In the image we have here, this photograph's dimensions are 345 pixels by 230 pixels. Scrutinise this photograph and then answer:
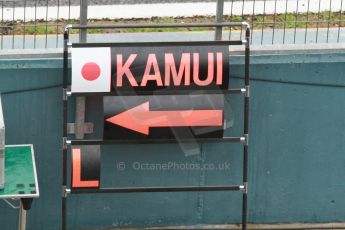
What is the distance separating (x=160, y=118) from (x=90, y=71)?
0.74 m

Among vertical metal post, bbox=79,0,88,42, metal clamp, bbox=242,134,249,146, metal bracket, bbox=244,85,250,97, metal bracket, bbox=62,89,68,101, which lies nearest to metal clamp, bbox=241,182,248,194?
metal clamp, bbox=242,134,249,146

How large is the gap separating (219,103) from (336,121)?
1.23m

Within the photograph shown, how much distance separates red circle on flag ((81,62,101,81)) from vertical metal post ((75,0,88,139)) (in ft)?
0.98

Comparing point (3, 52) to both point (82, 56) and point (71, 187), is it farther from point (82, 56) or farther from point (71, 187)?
point (71, 187)

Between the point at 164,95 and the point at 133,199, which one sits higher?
the point at 164,95

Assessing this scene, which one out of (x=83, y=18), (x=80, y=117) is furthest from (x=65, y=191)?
(x=83, y=18)

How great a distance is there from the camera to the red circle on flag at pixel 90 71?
27.5 ft

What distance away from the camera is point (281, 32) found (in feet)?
31.1

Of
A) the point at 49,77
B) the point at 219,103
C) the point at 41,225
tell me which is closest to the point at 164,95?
the point at 219,103

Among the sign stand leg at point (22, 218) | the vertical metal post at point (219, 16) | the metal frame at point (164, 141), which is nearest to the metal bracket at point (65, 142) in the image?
the metal frame at point (164, 141)

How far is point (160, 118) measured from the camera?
28.3ft

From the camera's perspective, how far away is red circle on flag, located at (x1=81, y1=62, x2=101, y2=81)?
8.38m

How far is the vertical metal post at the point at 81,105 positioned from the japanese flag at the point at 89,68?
0.24m

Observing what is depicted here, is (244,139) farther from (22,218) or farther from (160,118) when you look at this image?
(22,218)
